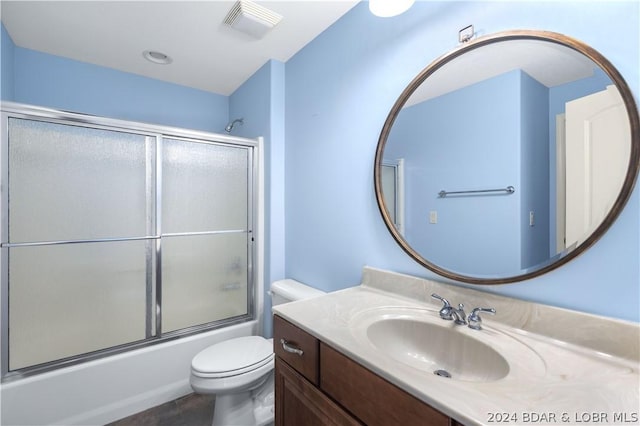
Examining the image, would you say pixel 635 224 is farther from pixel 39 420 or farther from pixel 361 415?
pixel 39 420

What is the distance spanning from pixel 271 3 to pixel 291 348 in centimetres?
170

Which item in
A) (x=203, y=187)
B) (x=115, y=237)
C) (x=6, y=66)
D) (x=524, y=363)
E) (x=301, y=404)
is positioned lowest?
(x=301, y=404)

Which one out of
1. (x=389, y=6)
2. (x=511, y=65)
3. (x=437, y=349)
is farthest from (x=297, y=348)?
(x=389, y=6)

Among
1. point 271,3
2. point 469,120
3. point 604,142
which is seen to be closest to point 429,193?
point 469,120

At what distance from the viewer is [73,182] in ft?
5.10

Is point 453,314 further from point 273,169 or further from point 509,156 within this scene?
point 273,169

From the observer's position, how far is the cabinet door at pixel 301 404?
810mm

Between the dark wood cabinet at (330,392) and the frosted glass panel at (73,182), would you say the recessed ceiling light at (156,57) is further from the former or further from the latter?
the dark wood cabinet at (330,392)

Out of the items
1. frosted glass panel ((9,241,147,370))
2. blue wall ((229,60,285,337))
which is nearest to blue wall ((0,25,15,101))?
frosted glass panel ((9,241,147,370))

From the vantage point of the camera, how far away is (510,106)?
0.92 meters

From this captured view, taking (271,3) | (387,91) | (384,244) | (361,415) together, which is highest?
(271,3)

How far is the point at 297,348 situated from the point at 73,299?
1485 millimetres

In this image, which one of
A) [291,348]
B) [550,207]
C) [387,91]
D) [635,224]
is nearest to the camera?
[635,224]

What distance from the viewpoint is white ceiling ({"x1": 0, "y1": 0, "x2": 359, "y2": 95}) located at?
1490 millimetres
